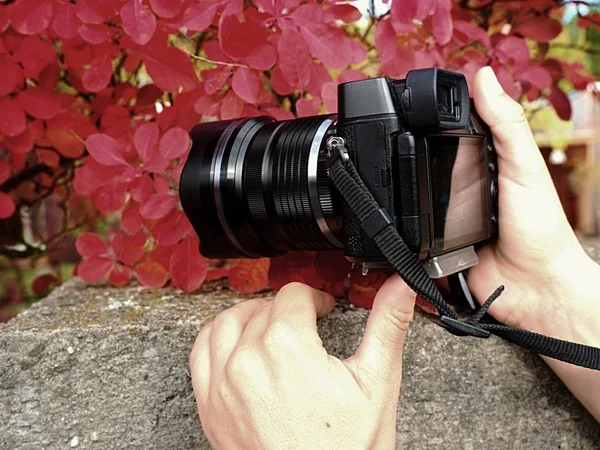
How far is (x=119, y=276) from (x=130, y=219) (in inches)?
4.2

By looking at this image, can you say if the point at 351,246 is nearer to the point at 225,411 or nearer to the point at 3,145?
the point at 225,411

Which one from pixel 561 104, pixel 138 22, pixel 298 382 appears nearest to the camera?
pixel 298 382

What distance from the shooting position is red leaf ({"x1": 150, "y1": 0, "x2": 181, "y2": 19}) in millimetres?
763

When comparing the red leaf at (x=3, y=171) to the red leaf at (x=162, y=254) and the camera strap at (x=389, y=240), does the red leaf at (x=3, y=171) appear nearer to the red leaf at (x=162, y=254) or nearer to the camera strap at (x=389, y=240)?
the red leaf at (x=162, y=254)

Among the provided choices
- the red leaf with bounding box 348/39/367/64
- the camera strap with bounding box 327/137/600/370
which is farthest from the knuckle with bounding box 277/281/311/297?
the red leaf with bounding box 348/39/367/64

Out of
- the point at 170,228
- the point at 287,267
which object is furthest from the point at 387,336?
the point at 170,228

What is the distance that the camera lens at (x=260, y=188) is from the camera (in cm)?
68

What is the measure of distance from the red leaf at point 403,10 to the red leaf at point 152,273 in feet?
1.42

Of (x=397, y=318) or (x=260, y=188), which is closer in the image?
(x=397, y=318)

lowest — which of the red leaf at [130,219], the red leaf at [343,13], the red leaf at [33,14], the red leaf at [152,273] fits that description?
the red leaf at [152,273]

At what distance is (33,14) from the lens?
30.9 inches

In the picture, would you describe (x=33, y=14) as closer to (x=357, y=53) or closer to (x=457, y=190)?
(x=357, y=53)

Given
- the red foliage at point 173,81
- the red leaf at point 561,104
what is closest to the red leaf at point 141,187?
the red foliage at point 173,81

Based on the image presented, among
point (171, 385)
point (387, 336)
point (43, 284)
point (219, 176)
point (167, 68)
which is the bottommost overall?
point (43, 284)
